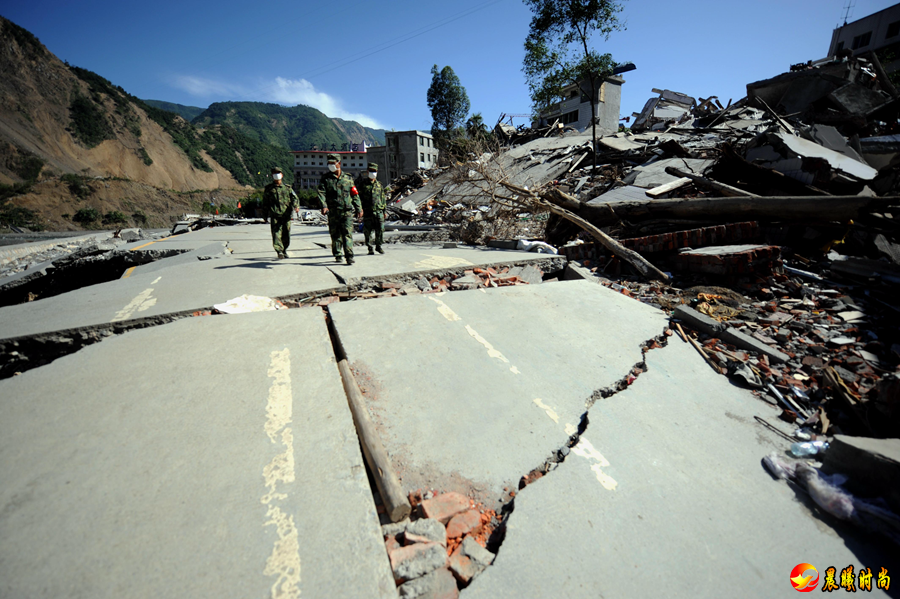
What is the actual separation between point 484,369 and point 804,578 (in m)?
2.05

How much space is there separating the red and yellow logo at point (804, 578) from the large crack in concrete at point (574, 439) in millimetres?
1117

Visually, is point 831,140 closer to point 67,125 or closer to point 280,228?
point 280,228

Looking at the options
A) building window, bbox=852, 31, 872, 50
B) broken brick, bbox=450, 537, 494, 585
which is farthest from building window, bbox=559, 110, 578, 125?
broken brick, bbox=450, 537, 494, 585

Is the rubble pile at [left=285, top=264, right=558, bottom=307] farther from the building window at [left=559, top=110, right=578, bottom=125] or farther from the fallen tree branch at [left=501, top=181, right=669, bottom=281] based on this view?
the building window at [left=559, top=110, right=578, bottom=125]

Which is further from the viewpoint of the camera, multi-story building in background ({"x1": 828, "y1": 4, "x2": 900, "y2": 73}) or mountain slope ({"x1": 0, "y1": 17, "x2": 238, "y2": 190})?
mountain slope ({"x1": 0, "y1": 17, "x2": 238, "y2": 190})

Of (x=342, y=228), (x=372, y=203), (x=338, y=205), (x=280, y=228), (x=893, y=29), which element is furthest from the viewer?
(x=893, y=29)

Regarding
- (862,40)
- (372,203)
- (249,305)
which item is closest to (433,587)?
(249,305)

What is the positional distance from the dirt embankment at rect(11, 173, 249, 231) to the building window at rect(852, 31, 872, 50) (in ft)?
248

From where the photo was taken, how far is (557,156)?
52.4 feet

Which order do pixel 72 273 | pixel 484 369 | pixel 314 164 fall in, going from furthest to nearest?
1. pixel 314 164
2. pixel 72 273
3. pixel 484 369

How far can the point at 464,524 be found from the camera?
190 centimetres

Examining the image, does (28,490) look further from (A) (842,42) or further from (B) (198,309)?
(A) (842,42)

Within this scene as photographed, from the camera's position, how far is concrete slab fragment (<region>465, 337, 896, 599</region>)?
5.58 feet

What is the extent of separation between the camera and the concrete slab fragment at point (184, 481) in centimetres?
146
